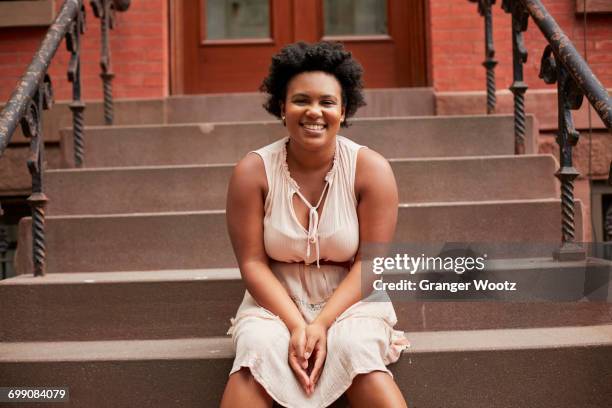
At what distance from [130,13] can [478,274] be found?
345cm

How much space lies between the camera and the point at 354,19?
19.7 ft

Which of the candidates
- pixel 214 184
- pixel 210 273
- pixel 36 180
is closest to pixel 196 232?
pixel 210 273

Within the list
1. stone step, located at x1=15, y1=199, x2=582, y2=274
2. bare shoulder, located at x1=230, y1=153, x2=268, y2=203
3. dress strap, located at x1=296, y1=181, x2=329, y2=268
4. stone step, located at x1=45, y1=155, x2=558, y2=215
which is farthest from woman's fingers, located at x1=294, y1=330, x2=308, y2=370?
stone step, located at x1=45, y1=155, x2=558, y2=215

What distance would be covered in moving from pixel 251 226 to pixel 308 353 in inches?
21.8

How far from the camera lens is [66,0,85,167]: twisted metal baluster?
410 cm

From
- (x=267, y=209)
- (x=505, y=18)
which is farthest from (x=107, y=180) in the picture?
(x=505, y=18)

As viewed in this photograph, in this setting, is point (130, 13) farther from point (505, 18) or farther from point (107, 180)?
point (505, 18)

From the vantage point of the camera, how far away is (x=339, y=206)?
9.37 feet

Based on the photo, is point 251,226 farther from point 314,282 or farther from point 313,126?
point 313,126

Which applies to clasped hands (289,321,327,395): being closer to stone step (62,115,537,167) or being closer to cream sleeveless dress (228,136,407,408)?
cream sleeveless dress (228,136,407,408)

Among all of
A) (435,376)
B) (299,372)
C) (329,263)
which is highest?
(329,263)

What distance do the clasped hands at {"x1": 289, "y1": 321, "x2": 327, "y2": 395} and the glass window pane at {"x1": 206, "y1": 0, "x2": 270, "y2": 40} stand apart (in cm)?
385

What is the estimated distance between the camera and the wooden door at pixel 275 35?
5910mm

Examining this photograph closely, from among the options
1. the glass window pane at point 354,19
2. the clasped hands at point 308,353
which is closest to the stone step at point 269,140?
the glass window pane at point 354,19
